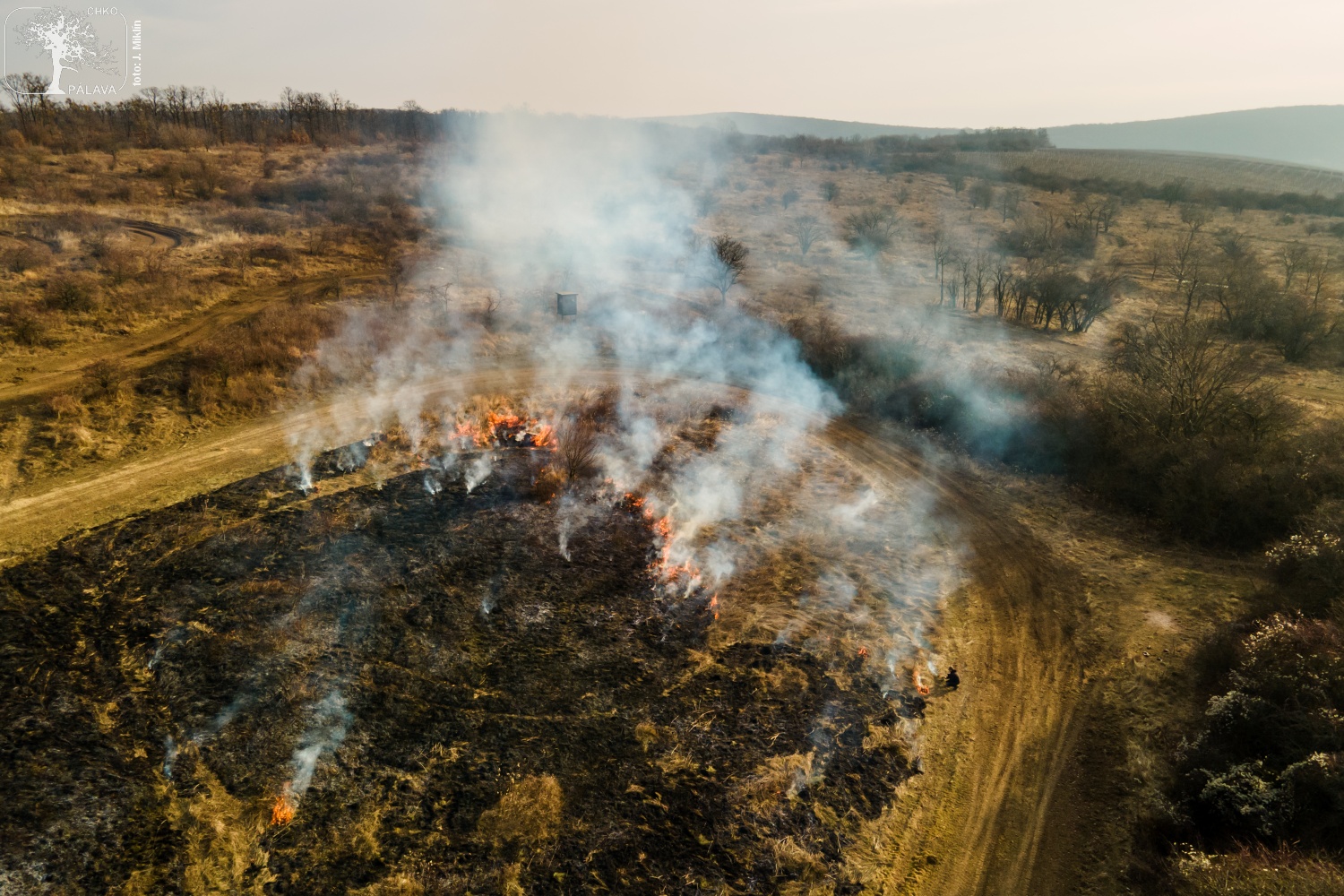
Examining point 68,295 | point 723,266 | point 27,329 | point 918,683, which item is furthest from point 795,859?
point 68,295

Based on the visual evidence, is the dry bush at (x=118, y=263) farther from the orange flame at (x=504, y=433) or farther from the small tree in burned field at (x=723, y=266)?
the small tree in burned field at (x=723, y=266)

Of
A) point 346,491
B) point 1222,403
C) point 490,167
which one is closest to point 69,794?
point 346,491

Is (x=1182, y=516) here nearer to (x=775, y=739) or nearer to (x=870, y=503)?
(x=870, y=503)

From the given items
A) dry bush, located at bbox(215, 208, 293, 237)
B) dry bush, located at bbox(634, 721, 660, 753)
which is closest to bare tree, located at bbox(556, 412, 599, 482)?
dry bush, located at bbox(634, 721, 660, 753)

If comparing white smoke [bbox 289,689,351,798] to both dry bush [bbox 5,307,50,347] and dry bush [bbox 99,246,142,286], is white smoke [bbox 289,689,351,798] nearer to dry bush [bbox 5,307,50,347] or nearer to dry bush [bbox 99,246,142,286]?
dry bush [bbox 5,307,50,347]

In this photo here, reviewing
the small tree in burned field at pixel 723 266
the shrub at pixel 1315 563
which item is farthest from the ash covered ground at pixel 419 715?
the small tree in burned field at pixel 723 266
